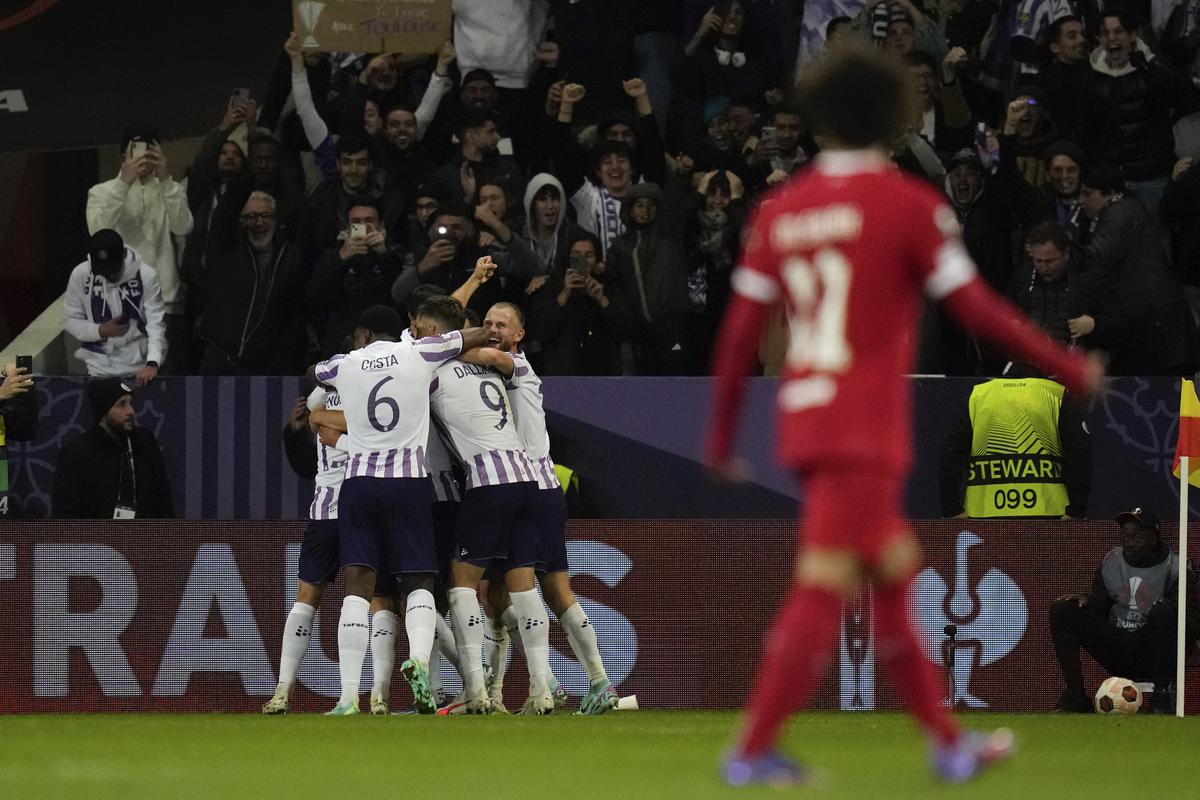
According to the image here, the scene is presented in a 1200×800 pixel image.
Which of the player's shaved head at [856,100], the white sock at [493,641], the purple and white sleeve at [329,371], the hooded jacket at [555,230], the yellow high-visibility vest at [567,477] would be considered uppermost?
the hooded jacket at [555,230]

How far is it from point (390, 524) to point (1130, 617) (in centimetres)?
477

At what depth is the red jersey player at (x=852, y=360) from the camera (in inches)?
202

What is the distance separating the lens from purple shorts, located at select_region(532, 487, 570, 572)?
11359 mm

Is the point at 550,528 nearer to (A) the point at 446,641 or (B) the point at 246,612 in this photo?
(A) the point at 446,641

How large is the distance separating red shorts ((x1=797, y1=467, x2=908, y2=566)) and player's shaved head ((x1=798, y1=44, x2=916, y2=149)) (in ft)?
3.12

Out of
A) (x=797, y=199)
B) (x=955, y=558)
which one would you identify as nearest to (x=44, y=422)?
(x=955, y=558)

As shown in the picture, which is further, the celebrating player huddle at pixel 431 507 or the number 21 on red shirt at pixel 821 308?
the celebrating player huddle at pixel 431 507

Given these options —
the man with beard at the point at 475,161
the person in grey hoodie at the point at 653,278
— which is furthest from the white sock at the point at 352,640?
the man with beard at the point at 475,161

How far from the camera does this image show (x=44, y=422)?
1349 centimetres

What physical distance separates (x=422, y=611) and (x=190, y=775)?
3.96 metres

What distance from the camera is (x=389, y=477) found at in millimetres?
10930

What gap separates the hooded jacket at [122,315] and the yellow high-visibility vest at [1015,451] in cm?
567

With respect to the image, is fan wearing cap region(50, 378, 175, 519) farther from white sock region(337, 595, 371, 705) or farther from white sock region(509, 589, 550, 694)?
white sock region(509, 589, 550, 694)

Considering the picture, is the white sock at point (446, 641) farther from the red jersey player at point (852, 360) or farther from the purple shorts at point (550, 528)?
the red jersey player at point (852, 360)
